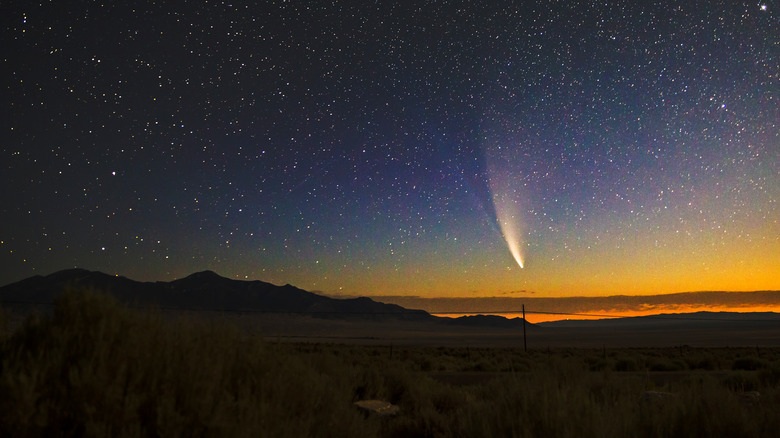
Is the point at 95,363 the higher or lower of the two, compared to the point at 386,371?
higher

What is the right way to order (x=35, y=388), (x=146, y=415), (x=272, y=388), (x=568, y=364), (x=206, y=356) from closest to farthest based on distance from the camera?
(x=35, y=388)
(x=146, y=415)
(x=206, y=356)
(x=272, y=388)
(x=568, y=364)

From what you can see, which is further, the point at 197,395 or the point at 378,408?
the point at 378,408

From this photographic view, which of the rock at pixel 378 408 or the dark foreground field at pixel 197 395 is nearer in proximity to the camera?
the dark foreground field at pixel 197 395

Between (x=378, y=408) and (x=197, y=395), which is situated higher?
(x=197, y=395)

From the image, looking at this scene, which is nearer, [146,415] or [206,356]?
[146,415]

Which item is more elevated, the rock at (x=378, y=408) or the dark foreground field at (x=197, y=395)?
the dark foreground field at (x=197, y=395)

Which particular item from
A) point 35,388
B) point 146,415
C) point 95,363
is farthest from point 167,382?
point 35,388

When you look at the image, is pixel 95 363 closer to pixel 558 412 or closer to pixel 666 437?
pixel 558 412

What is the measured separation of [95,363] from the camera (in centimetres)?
478

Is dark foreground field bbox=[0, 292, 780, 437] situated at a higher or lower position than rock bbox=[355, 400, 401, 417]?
higher

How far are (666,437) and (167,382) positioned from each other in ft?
21.4

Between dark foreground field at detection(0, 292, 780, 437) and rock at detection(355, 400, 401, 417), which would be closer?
dark foreground field at detection(0, 292, 780, 437)

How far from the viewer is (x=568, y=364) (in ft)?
42.4

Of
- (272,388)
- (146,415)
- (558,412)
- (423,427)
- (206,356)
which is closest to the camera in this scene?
(146,415)
